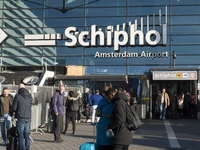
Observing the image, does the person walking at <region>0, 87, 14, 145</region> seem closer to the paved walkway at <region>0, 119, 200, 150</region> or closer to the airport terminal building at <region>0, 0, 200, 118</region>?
the paved walkway at <region>0, 119, 200, 150</region>

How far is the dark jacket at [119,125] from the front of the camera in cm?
506

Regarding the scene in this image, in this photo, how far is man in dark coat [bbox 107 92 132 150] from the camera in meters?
5.07

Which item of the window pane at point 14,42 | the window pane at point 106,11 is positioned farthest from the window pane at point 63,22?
the window pane at point 14,42

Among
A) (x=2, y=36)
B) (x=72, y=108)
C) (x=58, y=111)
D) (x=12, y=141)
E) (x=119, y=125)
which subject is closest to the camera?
(x=119, y=125)

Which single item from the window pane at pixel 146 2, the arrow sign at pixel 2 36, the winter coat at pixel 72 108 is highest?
the window pane at pixel 146 2

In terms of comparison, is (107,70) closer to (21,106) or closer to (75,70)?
(75,70)

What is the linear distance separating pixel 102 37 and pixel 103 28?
1162 millimetres

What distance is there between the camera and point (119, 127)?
5.11 metres

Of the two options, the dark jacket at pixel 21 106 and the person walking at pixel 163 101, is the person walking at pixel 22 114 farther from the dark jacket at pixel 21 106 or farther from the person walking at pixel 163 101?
the person walking at pixel 163 101

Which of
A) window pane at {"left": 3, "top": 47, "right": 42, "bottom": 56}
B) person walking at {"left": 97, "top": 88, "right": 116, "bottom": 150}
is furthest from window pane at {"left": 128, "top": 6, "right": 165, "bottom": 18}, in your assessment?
person walking at {"left": 97, "top": 88, "right": 116, "bottom": 150}

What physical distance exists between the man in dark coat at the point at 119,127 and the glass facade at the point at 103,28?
2108 cm

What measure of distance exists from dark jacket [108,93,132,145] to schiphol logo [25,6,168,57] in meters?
20.8

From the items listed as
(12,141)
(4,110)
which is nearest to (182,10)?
(4,110)

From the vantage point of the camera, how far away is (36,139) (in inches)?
420
